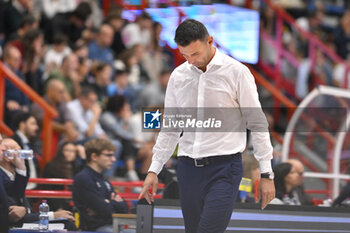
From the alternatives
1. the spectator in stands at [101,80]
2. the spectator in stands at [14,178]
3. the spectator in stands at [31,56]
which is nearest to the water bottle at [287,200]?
the spectator in stands at [14,178]

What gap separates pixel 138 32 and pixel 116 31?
63 centimetres

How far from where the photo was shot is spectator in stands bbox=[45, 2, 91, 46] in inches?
458

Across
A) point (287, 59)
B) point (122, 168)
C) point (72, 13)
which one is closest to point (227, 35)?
point (287, 59)

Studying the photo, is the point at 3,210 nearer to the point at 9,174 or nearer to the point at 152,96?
the point at 9,174

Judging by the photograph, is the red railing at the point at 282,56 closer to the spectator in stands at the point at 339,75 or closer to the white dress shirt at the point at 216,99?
the spectator in stands at the point at 339,75

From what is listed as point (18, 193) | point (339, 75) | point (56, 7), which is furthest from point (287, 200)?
point (339, 75)

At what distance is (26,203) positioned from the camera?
5957 millimetres

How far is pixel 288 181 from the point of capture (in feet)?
22.2

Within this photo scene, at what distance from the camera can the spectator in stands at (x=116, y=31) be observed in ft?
41.0

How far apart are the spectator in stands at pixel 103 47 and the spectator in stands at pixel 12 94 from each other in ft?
8.28

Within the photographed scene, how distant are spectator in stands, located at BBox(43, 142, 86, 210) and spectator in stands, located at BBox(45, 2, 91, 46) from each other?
4.22m

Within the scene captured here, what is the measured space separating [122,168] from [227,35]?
4.46 meters

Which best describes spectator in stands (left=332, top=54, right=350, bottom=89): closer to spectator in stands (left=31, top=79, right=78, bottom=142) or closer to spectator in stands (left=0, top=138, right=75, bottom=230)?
spectator in stands (left=31, top=79, right=78, bottom=142)

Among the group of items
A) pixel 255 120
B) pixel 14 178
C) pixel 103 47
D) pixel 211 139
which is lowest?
pixel 14 178
